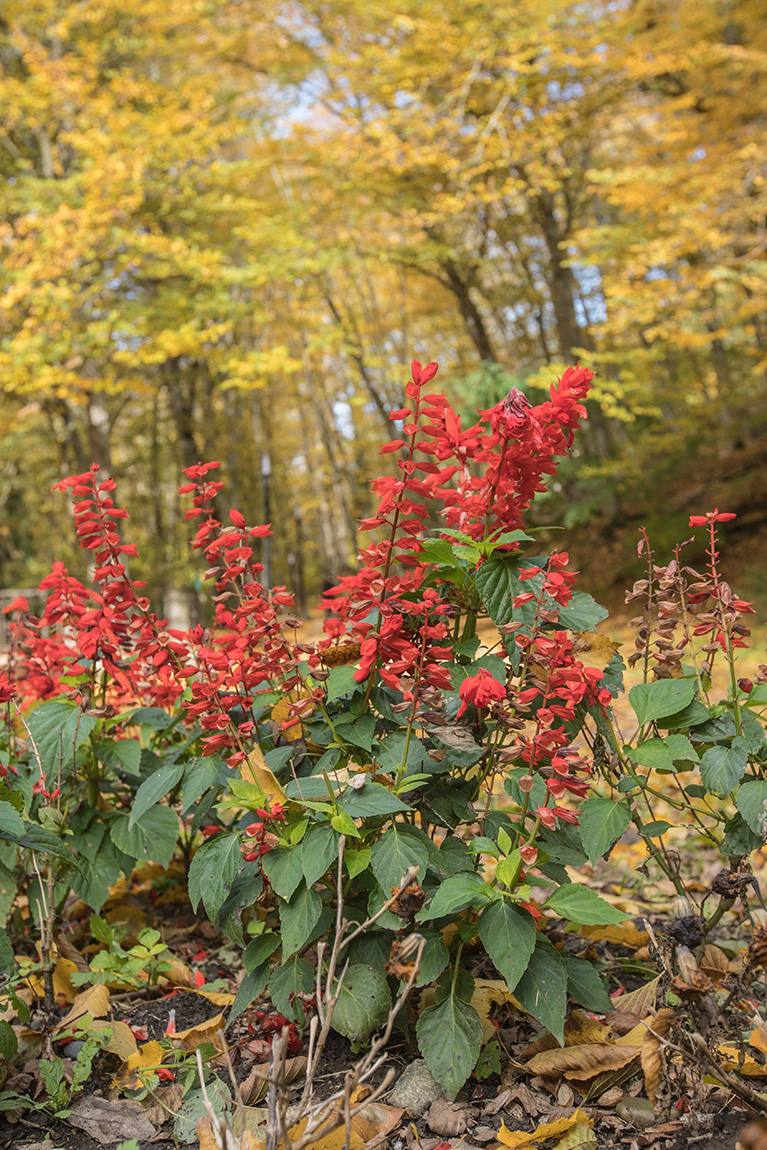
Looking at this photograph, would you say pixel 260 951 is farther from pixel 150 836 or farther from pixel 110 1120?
pixel 150 836

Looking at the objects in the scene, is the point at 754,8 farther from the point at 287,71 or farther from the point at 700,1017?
the point at 700,1017

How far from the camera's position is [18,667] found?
88.0 inches

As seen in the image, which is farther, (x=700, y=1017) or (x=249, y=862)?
(x=249, y=862)

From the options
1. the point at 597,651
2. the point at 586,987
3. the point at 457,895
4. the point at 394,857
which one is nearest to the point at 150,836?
the point at 394,857

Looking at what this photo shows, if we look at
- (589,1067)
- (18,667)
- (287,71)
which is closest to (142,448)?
(287,71)

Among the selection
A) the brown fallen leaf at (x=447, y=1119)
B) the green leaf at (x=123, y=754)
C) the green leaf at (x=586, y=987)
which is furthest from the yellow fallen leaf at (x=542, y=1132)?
the green leaf at (x=123, y=754)

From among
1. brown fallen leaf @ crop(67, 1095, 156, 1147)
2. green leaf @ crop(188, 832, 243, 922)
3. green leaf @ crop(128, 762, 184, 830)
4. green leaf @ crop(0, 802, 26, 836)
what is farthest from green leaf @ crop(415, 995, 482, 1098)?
green leaf @ crop(0, 802, 26, 836)

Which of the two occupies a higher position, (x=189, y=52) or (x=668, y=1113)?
(x=189, y=52)

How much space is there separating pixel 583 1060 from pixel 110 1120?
1000 millimetres

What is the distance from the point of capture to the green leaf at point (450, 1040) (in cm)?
147

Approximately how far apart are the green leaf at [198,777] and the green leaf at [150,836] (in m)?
0.26

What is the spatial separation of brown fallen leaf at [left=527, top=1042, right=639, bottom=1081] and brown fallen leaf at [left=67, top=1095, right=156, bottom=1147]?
2.70 ft

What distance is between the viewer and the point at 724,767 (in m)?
1.57

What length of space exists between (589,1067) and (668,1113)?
0.18 metres
